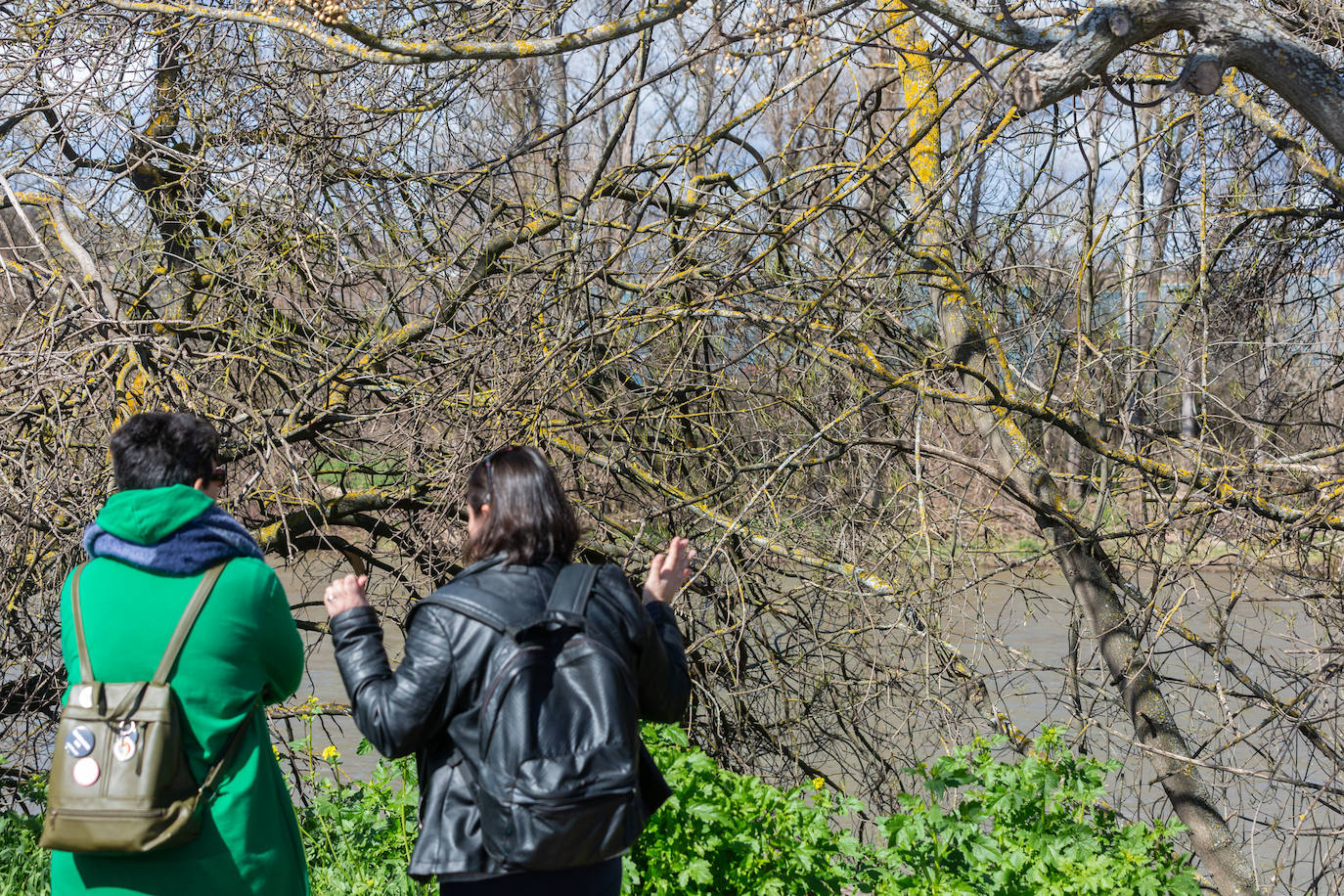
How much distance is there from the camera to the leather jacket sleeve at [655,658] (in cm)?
218

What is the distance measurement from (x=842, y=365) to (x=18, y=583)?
311 centimetres

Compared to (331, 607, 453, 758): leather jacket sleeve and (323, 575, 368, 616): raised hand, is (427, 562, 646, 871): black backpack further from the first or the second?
(323, 575, 368, 616): raised hand

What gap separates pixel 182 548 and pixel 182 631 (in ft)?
0.51

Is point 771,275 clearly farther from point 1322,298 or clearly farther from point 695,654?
point 1322,298

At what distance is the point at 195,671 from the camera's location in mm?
2230

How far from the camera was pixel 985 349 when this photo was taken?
5.30 meters

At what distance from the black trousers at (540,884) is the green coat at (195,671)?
1.39ft

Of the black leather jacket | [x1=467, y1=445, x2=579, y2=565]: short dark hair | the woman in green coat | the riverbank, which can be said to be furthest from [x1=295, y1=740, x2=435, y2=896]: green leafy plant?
[x1=467, y1=445, x2=579, y2=565]: short dark hair

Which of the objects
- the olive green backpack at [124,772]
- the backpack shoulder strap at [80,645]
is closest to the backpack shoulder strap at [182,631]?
the olive green backpack at [124,772]

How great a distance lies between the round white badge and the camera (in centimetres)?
217

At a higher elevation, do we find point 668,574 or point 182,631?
point 668,574

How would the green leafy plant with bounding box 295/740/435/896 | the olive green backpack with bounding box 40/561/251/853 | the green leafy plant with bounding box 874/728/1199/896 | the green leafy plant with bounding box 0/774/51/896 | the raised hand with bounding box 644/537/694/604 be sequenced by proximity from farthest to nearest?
1. the green leafy plant with bounding box 0/774/51/896
2. the green leafy plant with bounding box 295/740/435/896
3. the green leafy plant with bounding box 874/728/1199/896
4. the raised hand with bounding box 644/537/694/604
5. the olive green backpack with bounding box 40/561/251/853

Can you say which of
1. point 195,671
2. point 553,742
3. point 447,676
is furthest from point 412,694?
point 195,671

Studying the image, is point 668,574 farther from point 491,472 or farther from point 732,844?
point 732,844
